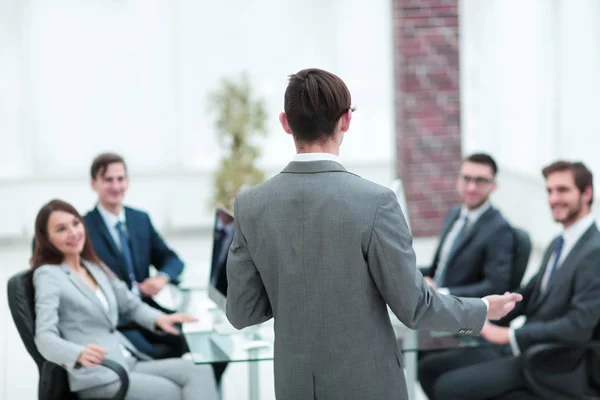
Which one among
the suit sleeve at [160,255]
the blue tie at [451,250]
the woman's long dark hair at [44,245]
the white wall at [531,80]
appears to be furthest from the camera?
the white wall at [531,80]

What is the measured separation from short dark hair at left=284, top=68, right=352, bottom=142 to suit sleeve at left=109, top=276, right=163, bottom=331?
191 cm

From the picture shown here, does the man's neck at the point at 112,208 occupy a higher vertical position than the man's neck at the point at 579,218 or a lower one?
higher

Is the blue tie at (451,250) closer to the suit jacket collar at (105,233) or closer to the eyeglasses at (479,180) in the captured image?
the eyeglasses at (479,180)

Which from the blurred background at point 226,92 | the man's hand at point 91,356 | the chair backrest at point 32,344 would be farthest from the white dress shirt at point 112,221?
the blurred background at point 226,92

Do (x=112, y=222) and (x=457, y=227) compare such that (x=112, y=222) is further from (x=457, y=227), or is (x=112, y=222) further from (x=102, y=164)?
(x=457, y=227)

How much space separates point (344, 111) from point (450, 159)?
628 cm

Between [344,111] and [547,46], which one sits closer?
[344,111]

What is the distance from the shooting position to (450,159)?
835 cm

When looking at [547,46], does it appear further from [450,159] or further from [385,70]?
[385,70]

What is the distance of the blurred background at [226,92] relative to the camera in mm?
8281

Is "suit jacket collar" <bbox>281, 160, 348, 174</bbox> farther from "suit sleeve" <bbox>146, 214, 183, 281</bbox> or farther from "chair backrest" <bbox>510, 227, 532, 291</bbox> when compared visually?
"suit sleeve" <bbox>146, 214, 183, 281</bbox>

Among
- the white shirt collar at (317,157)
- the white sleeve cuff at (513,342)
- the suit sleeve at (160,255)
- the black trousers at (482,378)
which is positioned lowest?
the black trousers at (482,378)

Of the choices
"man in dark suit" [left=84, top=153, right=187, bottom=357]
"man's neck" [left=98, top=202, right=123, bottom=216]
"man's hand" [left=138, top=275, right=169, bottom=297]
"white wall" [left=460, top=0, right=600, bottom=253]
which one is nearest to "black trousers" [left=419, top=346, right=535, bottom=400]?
"man in dark suit" [left=84, top=153, right=187, bottom=357]

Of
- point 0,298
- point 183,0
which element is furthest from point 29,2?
point 0,298
